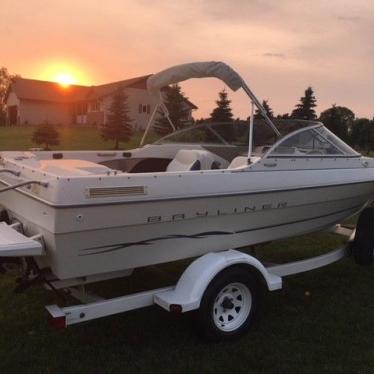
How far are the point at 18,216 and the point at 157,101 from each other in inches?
103

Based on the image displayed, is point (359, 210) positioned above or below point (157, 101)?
below

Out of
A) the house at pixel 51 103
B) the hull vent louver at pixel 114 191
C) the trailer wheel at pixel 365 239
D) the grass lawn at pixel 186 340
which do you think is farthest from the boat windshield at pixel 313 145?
the house at pixel 51 103

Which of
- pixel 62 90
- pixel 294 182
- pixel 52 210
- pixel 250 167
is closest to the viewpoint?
pixel 52 210

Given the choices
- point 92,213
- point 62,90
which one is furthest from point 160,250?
point 62,90

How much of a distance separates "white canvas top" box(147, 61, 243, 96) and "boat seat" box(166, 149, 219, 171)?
82 cm

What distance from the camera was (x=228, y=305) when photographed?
423cm

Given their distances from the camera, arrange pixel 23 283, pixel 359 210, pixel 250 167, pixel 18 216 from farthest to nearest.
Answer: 1. pixel 359 210
2. pixel 250 167
3. pixel 18 216
4. pixel 23 283

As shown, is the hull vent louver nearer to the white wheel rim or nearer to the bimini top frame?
the white wheel rim

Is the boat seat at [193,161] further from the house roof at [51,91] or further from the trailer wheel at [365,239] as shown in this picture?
the house roof at [51,91]

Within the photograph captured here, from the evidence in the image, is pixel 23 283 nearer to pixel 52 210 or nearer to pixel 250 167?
pixel 52 210

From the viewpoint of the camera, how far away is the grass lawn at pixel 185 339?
3811mm

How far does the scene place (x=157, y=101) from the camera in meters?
6.20

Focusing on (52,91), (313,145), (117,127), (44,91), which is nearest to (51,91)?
(52,91)

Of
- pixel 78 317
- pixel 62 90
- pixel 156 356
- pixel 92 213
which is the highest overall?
pixel 62 90
